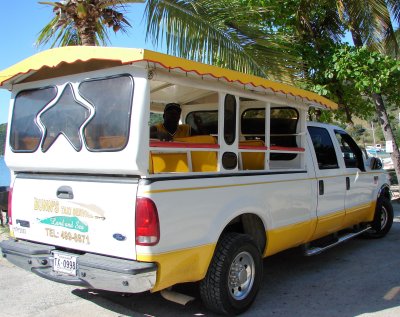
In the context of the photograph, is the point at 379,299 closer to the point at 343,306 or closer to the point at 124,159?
the point at 343,306

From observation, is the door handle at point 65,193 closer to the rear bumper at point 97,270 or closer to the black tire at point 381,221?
the rear bumper at point 97,270

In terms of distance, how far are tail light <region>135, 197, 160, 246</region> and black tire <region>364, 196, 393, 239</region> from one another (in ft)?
17.0

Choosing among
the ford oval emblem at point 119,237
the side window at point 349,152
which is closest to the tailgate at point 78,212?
the ford oval emblem at point 119,237

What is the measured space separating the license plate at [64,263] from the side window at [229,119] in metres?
1.79

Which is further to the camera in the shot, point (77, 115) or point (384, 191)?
point (384, 191)

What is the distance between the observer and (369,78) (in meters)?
8.80

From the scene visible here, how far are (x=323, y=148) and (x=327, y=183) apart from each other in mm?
523

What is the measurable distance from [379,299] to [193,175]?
2.57 m

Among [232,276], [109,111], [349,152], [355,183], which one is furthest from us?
[349,152]

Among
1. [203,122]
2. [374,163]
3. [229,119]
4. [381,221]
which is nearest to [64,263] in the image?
[229,119]

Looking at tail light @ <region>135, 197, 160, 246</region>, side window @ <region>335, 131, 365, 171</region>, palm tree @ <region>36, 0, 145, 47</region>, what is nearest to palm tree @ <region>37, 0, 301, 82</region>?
palm tree @ <region>36, 0, 145, 47</region>

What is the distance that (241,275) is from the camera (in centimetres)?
436

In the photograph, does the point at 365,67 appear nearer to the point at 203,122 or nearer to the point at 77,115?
the point at 203,122

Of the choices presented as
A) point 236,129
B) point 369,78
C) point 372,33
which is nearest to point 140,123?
point 236,129
